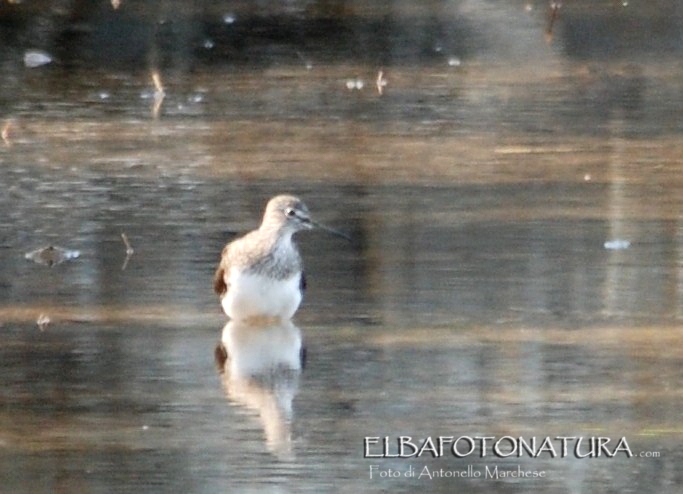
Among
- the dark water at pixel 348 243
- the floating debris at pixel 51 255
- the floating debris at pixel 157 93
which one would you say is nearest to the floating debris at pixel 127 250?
the dark water at pixel 348 243

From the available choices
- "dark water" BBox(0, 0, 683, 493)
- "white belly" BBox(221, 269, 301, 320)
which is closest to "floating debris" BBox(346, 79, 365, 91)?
"dark water" BBox(0, 0, 683, 493)

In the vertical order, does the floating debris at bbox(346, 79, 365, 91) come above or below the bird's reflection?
above

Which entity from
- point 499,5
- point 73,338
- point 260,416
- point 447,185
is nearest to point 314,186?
point 447,185

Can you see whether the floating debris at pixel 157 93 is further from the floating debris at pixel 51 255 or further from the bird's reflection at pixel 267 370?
the bird's reflection at pixel 267 370

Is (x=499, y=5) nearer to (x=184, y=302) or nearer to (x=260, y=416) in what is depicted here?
(x=184, y=302)

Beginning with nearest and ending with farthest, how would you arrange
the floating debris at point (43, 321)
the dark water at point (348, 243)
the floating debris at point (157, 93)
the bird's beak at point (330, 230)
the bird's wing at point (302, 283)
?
the dark water at point (348, 243) < the floating debris at point (43, 321) < the bird's wing at point (302, 283) < the bird's beak at point (330, 230) < the floating debris at point (157, 93)

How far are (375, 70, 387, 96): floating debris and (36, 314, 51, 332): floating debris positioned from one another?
14.9 feet

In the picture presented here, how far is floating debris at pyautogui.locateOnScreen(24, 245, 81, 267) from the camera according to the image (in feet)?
27.9

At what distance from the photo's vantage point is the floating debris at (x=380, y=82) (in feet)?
39.0

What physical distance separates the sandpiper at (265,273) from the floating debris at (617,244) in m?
1.51

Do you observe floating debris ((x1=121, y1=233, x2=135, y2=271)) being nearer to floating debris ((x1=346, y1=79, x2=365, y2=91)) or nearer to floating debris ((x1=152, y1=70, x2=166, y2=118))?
floating debris ((x1=152, y1=70, x2=166, y2=118))

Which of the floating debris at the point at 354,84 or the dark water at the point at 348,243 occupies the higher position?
the floating debris at the point at 354,84

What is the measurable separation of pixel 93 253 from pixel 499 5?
21.2ft

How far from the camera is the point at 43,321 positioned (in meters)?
7.58
